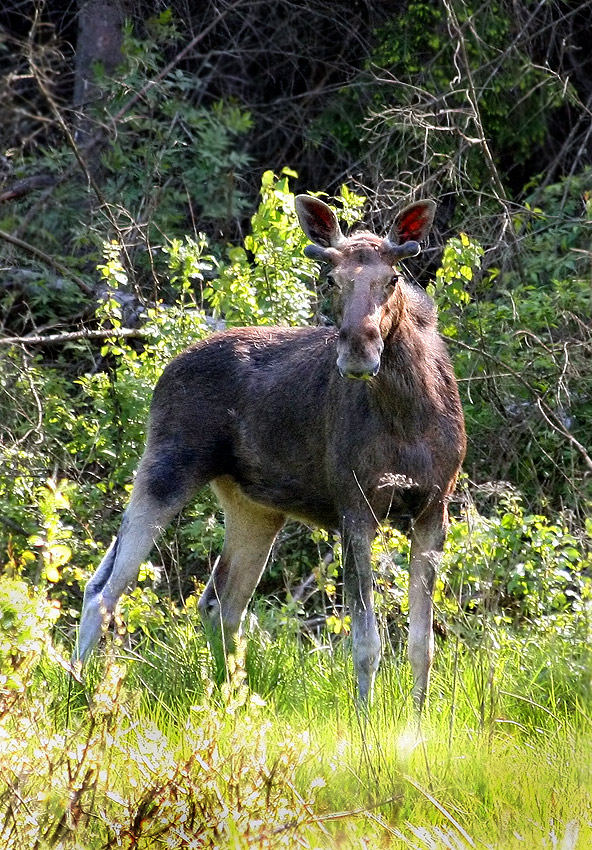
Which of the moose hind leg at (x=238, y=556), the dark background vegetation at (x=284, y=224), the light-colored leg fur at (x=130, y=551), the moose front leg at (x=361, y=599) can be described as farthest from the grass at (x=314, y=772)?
the moose hind leg at (x=238, y=556)

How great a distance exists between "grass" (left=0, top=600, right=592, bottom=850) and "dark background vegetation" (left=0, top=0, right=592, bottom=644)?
814 millimetres

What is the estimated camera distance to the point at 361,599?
6.02m

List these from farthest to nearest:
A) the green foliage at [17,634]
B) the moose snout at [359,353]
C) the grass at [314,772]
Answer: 1. the moose snout at [359,353]
2. the green foliage at [17,634]
3. the grass at [314,772]

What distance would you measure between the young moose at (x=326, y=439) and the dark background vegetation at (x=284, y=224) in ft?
1.01

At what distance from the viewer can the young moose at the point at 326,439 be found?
20.0 feet

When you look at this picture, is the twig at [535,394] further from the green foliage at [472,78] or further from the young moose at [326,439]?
the green foliage at [472,78]

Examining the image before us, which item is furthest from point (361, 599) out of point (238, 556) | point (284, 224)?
point (284, 224)

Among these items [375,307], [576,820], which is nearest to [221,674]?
[375,307]

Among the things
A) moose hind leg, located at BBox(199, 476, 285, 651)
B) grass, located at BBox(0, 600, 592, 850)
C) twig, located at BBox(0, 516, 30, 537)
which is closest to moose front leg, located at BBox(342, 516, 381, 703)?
grass, located at BBox(0, 600, 592, 850)

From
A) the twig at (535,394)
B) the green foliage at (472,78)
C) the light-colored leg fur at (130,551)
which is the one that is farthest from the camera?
the green foliage at (472,78)

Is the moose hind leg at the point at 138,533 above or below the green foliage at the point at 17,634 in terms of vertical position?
below

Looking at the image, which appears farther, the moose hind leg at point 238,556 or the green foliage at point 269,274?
the green foliage at point 269,274

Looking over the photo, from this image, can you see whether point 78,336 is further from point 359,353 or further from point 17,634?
point 17,634

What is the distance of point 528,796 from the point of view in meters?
4.58
